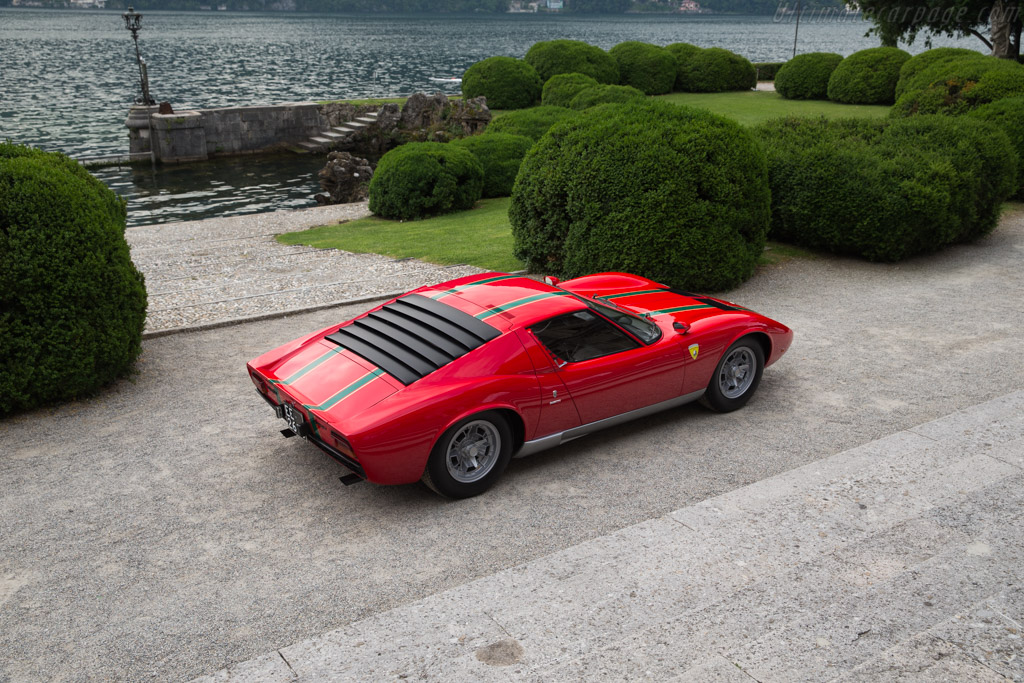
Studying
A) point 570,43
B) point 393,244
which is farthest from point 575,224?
point 570,43

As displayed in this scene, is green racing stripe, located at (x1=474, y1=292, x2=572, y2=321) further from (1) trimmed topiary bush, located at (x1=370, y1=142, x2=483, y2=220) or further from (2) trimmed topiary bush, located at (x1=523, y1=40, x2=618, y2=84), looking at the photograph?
(2) trimmed topiary bush, located at (x1=523, y1=40, x2=618, y2=84)

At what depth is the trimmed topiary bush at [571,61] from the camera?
102 feet

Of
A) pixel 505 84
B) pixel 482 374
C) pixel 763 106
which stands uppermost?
pixel 505 84

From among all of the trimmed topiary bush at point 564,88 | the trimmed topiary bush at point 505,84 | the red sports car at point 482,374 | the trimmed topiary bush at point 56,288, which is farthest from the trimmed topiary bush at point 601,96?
the trimmed topiary bush at point 56,288

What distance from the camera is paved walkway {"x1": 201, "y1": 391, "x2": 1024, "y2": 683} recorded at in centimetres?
Result: 378

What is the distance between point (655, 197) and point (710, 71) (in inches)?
1061

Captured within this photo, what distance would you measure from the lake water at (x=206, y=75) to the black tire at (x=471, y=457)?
18.8m

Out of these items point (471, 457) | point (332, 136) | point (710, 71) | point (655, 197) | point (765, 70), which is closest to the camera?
point (471, 457)

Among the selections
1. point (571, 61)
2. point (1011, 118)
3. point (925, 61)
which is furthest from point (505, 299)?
point (571, 61)

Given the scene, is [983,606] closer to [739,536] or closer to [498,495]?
[739,536]

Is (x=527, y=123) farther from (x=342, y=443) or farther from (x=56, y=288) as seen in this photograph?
(x=342, y=443)

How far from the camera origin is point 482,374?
5270 mm

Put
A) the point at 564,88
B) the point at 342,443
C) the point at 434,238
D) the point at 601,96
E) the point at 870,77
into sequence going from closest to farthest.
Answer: the point at 342,443
the point at 434,238
the point at 601,96
the point at 564,88
the point at 870,77

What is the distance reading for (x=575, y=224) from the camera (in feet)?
33.1
